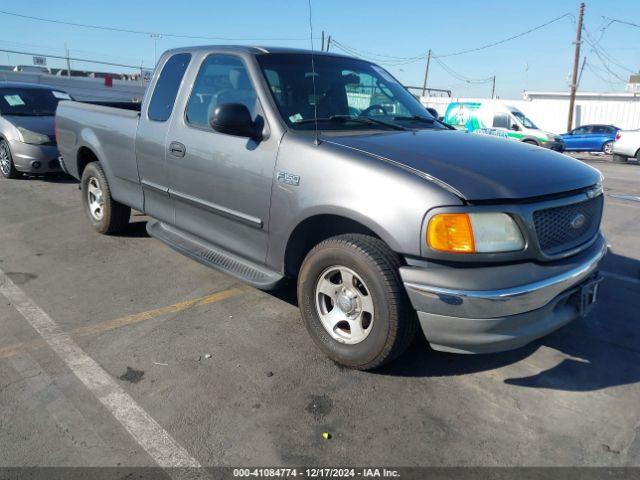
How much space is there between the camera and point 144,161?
4.67 m

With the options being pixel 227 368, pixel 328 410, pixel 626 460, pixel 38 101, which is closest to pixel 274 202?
pixel 227 368

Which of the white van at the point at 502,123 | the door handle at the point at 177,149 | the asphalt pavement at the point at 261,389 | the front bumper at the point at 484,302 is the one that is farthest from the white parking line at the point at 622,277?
the white van at the point at 502,123

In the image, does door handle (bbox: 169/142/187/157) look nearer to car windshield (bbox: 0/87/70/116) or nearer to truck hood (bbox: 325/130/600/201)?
truck hood (bbox: 325/130/600/201)

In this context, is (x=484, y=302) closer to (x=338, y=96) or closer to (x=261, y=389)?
(x=261, y=389)

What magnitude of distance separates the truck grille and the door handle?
266cm

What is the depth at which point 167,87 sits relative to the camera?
454 cm

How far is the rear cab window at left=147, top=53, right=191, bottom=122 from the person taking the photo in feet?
14.5

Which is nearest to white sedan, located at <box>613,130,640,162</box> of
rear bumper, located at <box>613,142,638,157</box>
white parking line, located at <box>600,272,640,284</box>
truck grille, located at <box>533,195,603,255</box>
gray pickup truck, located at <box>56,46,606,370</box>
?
rear bumper, located at <box>613,142,638,157</box>

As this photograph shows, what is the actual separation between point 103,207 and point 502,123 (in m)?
17.8

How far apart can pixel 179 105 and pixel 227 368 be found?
7.39 feet

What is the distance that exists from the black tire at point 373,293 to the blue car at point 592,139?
79.0 feet

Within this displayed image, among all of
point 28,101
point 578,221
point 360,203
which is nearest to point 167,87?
point 360,203

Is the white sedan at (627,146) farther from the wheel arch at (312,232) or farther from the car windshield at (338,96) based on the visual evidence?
the wheel arch at (312,232)

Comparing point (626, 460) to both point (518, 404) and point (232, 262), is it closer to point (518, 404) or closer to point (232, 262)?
point (518, 404)
